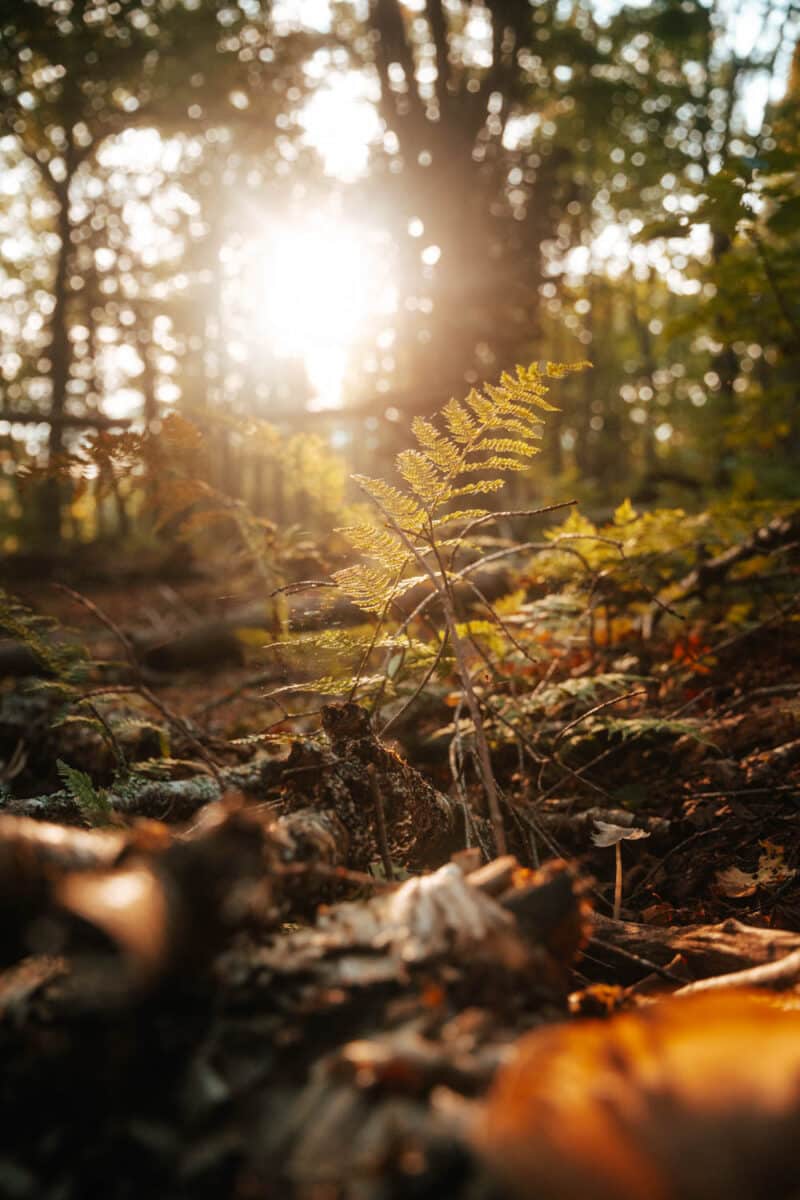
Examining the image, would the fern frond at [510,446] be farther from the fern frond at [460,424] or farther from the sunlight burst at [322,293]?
the sunlight burst at [322,293]

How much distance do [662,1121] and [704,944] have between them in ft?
3.51

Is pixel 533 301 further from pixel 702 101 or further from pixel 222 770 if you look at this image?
pixel 702 101

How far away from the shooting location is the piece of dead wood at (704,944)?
1.47 m

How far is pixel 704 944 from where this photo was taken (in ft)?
5.19

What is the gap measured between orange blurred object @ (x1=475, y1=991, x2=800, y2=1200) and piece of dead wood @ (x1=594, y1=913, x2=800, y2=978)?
0.74m

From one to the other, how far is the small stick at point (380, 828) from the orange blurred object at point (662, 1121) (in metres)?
0.84

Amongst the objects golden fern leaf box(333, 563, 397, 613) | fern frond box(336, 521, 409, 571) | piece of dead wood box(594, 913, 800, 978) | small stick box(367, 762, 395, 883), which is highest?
fern frond box(336, 521, 409, 571)

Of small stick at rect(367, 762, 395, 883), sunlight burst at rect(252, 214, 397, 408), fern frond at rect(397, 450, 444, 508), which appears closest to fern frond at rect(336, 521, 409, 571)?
fern frond at rect(397, 450, 444, 508)

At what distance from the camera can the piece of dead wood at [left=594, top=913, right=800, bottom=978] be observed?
1466 millimetres

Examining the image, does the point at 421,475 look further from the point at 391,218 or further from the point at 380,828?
the point at 391,218

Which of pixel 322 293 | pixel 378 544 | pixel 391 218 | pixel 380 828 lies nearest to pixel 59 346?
pixel 322 293

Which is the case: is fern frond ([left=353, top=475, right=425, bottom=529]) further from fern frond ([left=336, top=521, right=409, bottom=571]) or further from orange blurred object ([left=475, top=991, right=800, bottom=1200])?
orange blurred object ([left=475, top=991, right=800, bottom=1200])

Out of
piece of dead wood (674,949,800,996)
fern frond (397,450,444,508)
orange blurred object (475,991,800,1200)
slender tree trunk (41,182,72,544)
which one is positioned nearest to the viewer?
orange blurred object (475,991,800,1200)

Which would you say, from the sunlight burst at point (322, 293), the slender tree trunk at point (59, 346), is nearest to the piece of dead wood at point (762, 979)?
the sunlight burst at point (322, 293)
